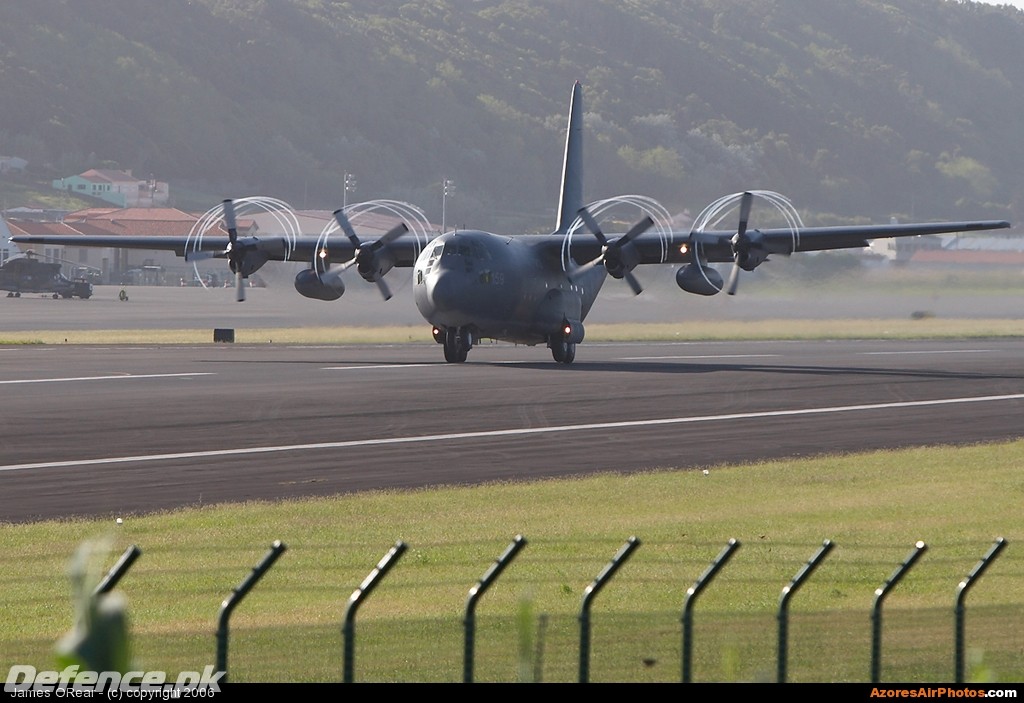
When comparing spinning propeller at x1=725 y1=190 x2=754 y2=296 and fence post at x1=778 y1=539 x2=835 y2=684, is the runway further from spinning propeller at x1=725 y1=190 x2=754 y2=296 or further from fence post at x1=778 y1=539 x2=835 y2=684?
fence post at x1=778 y1=539 x2=835 y2=684

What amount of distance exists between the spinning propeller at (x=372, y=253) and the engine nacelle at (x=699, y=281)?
9584mm

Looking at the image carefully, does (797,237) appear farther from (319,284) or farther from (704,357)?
(319,284)

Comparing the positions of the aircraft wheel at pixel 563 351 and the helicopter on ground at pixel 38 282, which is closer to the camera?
the aircraft wheel at pixel 563 351

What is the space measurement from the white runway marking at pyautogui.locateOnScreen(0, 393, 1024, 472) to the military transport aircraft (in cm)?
715

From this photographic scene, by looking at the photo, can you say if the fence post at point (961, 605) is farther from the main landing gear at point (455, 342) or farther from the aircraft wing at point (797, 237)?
the main landing gear at point (455, 342)

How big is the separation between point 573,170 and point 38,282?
2374 inches

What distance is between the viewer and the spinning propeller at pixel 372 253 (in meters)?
46.2

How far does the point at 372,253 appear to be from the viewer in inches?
1823

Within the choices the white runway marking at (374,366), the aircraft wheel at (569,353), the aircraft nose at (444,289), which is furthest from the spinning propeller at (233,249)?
the aircraft wheel at (569,353)

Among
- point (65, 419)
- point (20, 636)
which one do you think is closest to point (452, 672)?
point (20, 636)

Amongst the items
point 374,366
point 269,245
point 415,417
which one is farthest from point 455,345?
point 415,417

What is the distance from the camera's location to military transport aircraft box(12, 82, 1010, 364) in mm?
42281

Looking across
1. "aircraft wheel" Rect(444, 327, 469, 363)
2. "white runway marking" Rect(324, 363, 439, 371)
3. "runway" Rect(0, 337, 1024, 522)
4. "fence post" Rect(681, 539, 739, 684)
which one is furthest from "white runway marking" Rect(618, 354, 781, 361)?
"fence post" Rect(681, 539, 739, 684)

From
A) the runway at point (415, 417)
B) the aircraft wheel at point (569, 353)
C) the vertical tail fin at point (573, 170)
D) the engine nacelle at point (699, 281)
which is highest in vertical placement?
the vertical tail fin at point (573, 170)
